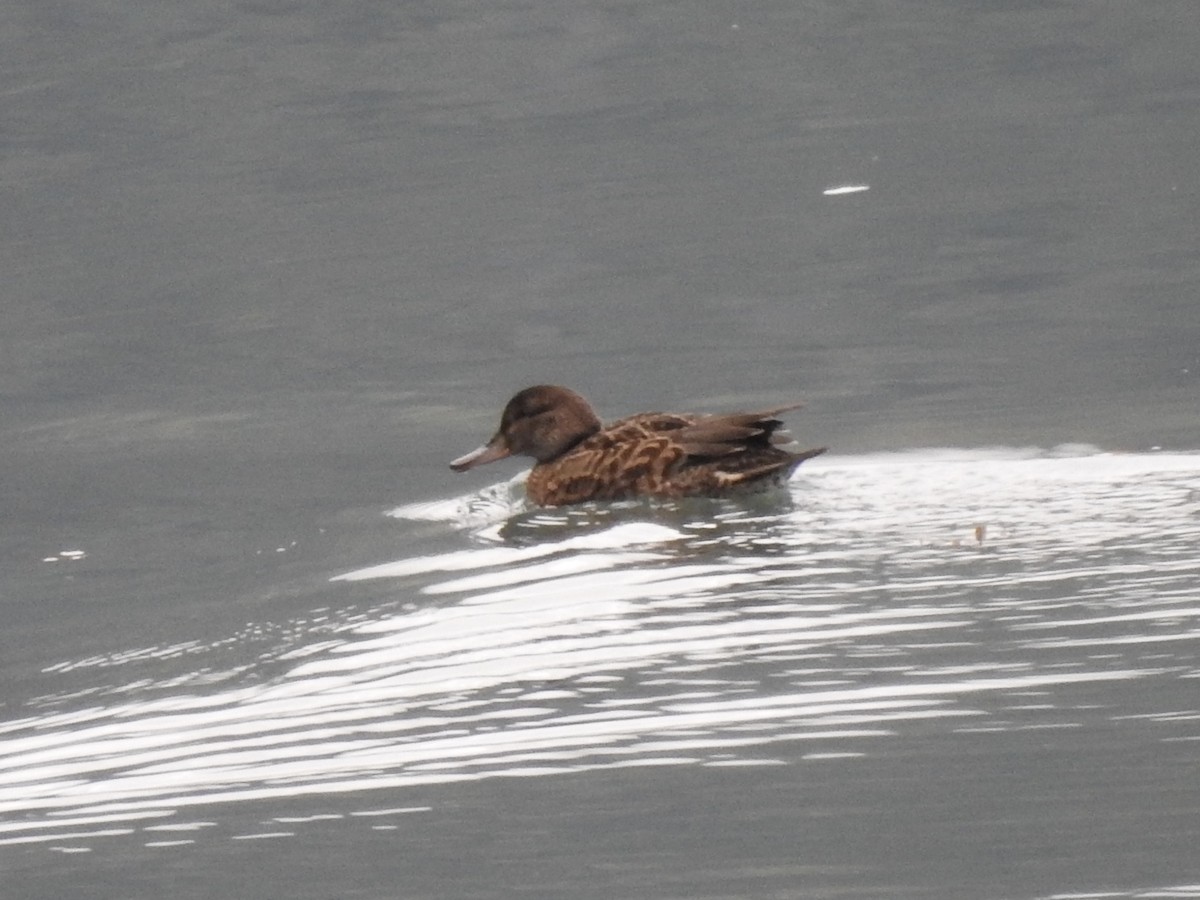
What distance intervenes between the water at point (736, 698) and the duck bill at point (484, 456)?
4.06 feet

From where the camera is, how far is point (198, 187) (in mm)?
17219

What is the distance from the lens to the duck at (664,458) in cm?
789

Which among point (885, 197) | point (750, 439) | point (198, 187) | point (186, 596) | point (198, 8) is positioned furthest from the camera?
point (198, 8)

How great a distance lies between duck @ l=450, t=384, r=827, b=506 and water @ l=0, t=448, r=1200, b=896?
439 millimetres

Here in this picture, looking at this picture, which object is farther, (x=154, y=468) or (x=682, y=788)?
(x=154, y=468)

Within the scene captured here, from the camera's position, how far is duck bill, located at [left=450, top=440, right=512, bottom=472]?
870 centimetres

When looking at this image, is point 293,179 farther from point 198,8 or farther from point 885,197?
point 198,8

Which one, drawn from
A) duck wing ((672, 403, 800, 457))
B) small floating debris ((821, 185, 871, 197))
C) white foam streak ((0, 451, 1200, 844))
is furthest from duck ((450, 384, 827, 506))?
small floating debris ((821, 185, 871, 197))

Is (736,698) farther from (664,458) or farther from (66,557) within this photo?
(66,557)

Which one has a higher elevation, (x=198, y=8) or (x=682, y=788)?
(x=198, y=8)

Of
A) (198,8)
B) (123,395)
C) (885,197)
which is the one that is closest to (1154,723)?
(123,395)

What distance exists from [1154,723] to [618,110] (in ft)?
47.5

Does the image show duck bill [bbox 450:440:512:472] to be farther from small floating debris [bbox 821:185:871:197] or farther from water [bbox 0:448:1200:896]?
small floating debris [bbox 821:185:871:197]

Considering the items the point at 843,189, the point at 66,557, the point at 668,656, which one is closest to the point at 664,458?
the point at 66,557
